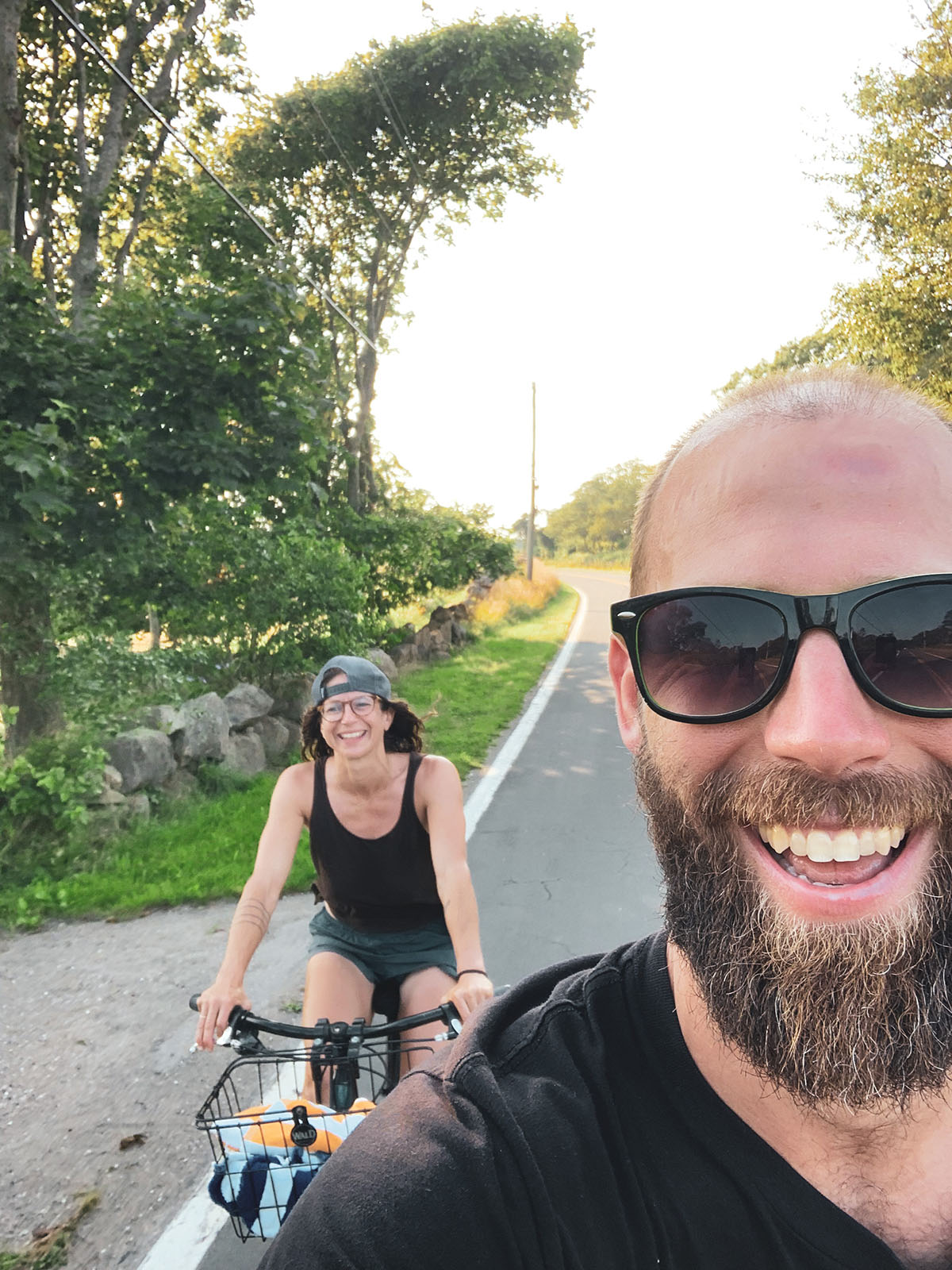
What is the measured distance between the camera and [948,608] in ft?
3.67

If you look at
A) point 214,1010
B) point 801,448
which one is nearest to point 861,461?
point 801,448

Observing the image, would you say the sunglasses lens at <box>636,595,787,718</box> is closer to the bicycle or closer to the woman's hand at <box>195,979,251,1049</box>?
the bicycle

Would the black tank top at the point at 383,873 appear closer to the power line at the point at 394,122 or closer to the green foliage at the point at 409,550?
the green foliage at the point at 409,550

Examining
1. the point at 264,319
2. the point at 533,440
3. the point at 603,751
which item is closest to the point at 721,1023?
the point at 264,319

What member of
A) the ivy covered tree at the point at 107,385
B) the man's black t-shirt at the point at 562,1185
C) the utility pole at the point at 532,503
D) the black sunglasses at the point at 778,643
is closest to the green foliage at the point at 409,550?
the ivy covered tree at the point at 107,385

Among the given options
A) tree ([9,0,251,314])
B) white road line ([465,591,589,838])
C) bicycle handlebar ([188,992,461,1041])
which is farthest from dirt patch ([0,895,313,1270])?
tree ([9,0,251,314])

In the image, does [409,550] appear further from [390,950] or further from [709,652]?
[709,652]

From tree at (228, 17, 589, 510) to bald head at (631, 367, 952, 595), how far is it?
12921 mm

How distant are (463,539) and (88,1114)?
1389 centimetres

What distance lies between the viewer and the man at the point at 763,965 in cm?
103

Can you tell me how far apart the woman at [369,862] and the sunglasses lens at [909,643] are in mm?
1922

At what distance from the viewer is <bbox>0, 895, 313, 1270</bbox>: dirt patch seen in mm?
2898

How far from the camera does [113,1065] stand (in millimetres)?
3711

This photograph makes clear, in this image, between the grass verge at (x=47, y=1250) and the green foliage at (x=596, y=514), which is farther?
the green foliage at (x=596, y=514)
